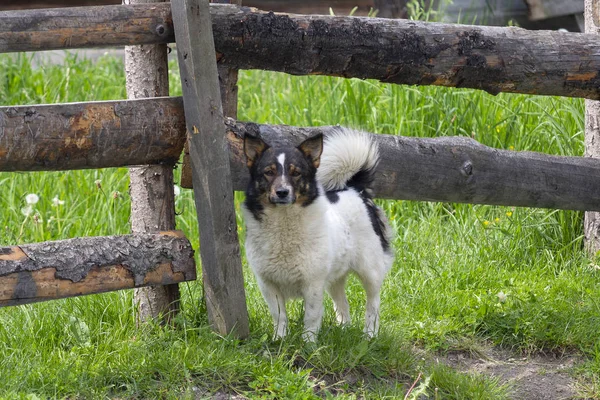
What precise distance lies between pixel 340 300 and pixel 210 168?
1.36m

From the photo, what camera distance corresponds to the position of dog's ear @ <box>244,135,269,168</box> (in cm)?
375

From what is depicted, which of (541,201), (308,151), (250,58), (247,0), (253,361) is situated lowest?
(253,361)

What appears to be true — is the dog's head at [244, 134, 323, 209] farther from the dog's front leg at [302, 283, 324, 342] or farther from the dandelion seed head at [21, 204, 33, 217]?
the dandelion seed head at [21, 204, 33, 217]

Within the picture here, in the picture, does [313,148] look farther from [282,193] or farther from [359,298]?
[359,298]

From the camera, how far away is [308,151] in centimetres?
394

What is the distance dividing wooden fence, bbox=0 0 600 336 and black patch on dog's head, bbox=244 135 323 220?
13cm

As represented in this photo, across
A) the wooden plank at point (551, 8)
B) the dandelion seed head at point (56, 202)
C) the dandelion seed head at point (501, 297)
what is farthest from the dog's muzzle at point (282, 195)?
the wooden plank at point (551, 8)

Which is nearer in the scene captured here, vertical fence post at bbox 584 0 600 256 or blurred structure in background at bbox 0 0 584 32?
vertical fence post at bbox 584 0 600 256

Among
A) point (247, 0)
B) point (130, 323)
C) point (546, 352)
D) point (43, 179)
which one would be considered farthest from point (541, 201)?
point (247, 0)

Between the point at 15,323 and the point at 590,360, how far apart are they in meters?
3.01

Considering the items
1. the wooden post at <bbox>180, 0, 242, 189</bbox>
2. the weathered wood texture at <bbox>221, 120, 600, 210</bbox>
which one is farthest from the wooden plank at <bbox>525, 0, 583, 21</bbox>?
the wooden post at <bbox>180, 0, 242, 189</bbox>

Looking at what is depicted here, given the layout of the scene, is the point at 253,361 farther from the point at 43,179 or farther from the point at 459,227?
the point at 43,179

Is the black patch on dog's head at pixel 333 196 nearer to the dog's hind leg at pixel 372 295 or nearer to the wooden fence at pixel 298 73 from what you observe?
the wooden fence at pixel 298 73

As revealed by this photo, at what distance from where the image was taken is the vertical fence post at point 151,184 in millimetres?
3842
